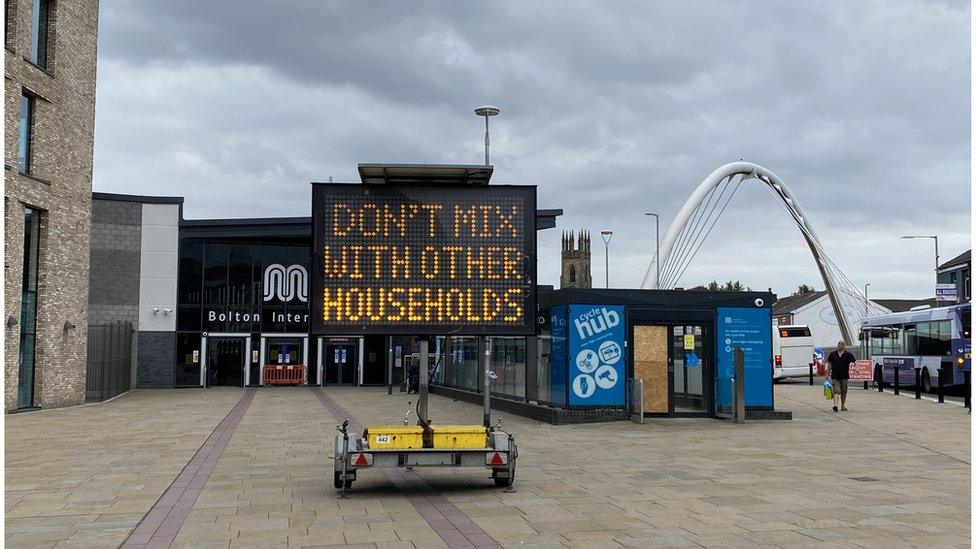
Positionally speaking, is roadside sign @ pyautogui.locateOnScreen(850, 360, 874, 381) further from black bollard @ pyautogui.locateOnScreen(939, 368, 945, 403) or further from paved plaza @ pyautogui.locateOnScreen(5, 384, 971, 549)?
paved plaza @ pyautogui.locateOnScreen(5, 384, 971, 549)

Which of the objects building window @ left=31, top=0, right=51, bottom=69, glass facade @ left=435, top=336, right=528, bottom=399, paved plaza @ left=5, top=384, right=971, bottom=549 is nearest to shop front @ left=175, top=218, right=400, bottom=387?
glass facade @ left=435, top=336, right=528, bottom=399

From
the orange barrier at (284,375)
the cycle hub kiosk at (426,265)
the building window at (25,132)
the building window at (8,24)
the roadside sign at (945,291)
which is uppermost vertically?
the building window at (8,24)

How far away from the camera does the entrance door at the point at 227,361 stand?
38.5 metres

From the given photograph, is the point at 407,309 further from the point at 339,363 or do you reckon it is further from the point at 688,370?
the point at 339,363

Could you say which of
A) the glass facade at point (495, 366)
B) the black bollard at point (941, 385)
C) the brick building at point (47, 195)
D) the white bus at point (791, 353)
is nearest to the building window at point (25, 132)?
the brick building at point (47, 195)

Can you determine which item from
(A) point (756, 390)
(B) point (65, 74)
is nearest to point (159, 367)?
(B) point (65, 74)

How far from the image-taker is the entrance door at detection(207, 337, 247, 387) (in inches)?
1517

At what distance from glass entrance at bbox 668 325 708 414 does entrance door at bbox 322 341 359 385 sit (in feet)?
75.4

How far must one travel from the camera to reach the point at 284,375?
39.1 meters

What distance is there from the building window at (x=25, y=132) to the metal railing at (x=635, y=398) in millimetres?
16033

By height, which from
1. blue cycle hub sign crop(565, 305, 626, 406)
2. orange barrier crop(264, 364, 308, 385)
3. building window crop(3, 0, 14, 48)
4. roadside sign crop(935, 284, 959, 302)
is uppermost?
building window crop(3, 0, 14, 48)

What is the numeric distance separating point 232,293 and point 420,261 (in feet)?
99.1

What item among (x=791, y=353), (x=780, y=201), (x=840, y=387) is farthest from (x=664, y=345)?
(x=780, y=201)

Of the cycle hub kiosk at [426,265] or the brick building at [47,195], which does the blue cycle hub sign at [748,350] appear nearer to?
the cycle hub kiosk at [426,265]
